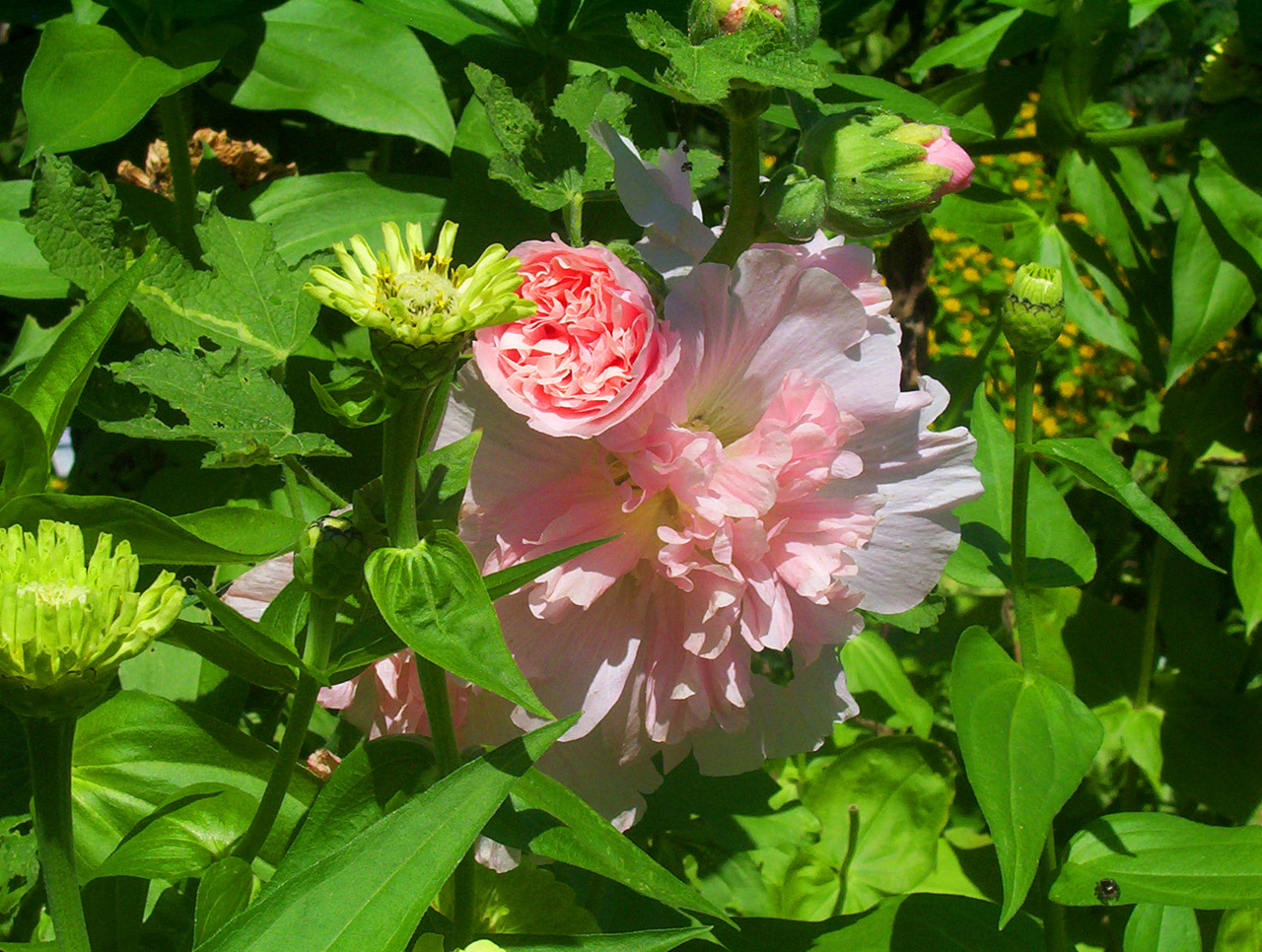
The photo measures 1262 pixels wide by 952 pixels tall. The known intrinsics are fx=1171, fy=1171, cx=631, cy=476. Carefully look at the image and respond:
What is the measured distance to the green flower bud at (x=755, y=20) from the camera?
19.7 inches

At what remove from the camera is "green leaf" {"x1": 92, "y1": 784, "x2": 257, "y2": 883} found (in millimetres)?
481

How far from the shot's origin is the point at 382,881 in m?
0.39

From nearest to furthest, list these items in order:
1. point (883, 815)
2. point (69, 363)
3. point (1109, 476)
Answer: point (69, 363) → point (1109, 476) → point (883, 815)

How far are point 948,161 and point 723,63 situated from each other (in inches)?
5.4

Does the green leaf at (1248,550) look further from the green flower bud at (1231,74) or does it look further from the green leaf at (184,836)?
the green leaf at (184,836)

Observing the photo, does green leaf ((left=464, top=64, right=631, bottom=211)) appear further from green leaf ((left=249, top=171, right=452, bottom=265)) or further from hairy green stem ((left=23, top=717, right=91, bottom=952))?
hairy green stem ((left=23, top=717, right=91, bottom=952))

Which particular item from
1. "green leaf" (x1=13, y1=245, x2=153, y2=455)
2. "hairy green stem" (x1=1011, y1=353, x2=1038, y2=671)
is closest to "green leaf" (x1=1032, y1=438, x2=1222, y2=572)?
"hairy green stem" (x1=1011, y1=353, x2=1038, y2=671)

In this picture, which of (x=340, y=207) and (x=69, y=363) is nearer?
(x=69, y=363)

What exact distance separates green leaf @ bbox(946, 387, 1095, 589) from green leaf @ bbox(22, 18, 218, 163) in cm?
59

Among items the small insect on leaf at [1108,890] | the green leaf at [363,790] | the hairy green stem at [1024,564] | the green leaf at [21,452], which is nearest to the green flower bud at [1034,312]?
the hairy green stem at [1024,564]

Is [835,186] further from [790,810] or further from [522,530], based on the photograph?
[790,810]

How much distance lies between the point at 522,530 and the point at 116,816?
0.85 ft

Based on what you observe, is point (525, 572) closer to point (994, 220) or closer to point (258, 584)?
point (258, 584)

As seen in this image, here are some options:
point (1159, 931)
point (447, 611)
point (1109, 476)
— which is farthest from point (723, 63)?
point (1159, 931)
